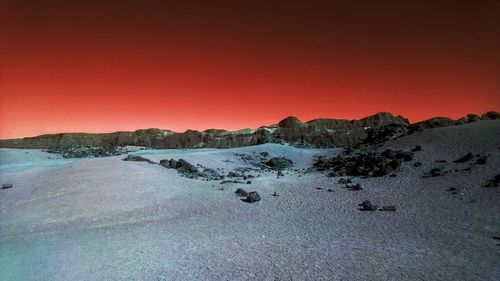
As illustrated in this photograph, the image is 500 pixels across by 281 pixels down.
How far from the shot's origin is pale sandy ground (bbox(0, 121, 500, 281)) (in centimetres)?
799

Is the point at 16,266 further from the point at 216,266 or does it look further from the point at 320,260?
the point at 320,260

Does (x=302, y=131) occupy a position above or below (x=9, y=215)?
above

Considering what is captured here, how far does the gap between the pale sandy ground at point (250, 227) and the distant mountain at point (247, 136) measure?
25.8 metres

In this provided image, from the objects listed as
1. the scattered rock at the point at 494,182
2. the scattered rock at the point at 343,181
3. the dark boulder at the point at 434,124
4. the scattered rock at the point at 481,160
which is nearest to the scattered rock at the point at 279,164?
the scattered rock at the point at 343,181

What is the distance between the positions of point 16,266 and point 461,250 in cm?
1167

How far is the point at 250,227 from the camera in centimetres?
1171

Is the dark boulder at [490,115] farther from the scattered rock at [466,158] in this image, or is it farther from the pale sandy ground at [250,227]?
the scattered rock at [466,158]

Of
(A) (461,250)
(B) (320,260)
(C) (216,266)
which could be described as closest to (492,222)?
(A) (461,250)

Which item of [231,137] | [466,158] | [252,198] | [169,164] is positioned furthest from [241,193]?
[231,137]

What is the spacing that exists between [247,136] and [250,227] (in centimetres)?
4310

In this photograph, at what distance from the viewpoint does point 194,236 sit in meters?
10.8

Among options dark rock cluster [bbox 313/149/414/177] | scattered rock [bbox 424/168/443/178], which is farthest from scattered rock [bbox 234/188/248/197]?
scattered rock [bbox 424/168/443/178]

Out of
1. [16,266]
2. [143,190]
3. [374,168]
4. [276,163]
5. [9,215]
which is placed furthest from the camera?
[276,163]

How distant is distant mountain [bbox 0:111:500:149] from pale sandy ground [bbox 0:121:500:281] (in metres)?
25.8
